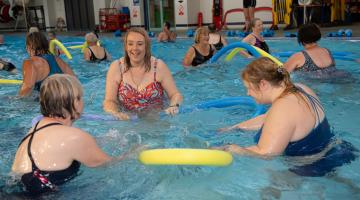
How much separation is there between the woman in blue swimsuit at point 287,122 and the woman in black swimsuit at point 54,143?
1101 millimetres

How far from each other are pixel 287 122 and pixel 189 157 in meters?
0.69

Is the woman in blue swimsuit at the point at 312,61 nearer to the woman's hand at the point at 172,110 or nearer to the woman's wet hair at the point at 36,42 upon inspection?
the woman's hand at the point at 172,110

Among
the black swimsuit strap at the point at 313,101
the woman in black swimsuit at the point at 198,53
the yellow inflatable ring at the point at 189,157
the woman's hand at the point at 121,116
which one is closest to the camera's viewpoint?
the yellow inflatable ring at the point at 189,157

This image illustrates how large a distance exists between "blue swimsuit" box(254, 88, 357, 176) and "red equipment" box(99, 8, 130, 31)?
62.4ft

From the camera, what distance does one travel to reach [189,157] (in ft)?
8.21

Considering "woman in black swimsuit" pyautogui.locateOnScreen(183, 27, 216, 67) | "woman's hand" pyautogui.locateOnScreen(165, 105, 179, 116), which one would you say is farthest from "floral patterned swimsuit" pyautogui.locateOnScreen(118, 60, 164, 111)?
"woman in black swimsuit" pyautogui.locateOnScreen(183, 27, 216, 67)

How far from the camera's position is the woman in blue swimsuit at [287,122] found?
2.68m

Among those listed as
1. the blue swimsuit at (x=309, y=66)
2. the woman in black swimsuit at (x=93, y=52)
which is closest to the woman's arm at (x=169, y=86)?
the blue swimsuit at (x=309, y=66)

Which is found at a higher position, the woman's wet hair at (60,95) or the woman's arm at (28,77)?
the woman's wet hair at (60,95)

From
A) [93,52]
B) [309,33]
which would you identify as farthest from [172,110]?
[93,52]

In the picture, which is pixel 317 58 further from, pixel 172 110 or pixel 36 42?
pixel 36 42

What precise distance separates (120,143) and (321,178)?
2038 millimetres

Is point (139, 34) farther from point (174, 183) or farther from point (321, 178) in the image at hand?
point (321, 178)

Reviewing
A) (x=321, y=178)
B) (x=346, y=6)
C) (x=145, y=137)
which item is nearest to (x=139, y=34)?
(x=145, y=137)
